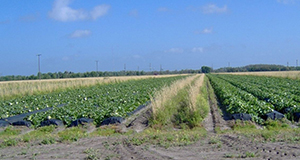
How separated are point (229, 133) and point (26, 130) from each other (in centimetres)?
752

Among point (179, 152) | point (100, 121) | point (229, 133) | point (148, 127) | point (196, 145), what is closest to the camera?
point (179, 152)

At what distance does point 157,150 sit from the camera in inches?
290

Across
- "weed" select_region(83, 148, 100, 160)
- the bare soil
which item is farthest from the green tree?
"weed" select_region(83, 148, 100, 160)

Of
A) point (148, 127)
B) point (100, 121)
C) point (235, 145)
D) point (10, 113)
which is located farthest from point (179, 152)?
point (10, 113)

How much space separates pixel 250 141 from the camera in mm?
7895

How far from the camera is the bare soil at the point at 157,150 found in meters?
6.77

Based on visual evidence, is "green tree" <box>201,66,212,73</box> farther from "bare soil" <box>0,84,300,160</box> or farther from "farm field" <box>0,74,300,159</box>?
"bare soil" <box>0,84,300,160</box>

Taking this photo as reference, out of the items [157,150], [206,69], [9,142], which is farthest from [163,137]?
[206,69]

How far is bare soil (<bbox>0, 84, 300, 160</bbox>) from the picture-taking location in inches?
266

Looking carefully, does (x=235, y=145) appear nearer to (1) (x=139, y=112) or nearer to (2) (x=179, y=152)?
(2) (x=179, y=152)

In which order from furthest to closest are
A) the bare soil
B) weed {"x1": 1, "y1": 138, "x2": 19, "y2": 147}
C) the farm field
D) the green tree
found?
the green tree
weed {"x1": 1, "y1": 138, "x2": 19, "y2": 147}
the farm field
the bare soil

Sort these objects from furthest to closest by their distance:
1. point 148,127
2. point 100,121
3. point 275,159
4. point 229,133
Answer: point 100,121, point 148,127, point 229,133, point 275,159

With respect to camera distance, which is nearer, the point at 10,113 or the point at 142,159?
the point at 142,159

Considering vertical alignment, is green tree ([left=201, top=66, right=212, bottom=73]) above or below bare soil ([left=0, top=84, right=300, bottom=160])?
above
